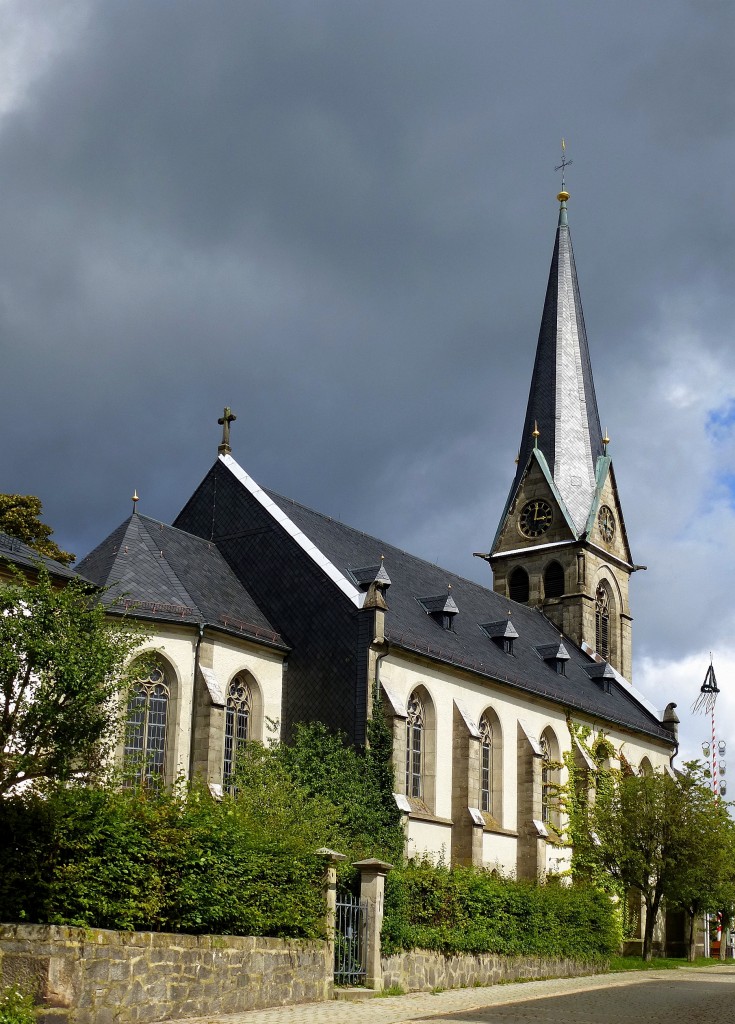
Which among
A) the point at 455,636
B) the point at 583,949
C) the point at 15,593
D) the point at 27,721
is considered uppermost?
the point at 455,636

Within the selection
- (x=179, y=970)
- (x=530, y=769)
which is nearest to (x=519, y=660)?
(x=530, y=769)

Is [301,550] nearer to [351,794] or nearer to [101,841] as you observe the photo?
[351,794]

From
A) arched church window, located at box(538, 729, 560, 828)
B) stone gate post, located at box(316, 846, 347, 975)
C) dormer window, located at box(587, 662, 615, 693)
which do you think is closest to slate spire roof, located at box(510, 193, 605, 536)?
dormer window, located at box(587, 662, 615, 693)

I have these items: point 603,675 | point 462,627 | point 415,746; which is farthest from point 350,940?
point 603,675

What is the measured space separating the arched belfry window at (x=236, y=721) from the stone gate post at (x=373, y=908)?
466 inches

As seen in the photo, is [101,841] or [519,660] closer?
[101,841]

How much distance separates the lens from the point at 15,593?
18.3m

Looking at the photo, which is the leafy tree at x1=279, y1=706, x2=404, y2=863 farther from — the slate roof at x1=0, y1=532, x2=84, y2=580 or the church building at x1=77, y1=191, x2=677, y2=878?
the slate roof at x1=0, y1=532, x2=84, y2=580

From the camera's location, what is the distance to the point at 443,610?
41969 millimetres

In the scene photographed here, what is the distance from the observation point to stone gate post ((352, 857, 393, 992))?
22.0 metres

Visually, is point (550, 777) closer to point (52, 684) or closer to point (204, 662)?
point (204, 662)

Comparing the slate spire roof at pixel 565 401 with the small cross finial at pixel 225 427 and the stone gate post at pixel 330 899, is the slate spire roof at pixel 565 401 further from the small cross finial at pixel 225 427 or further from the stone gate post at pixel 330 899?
the stone gate post at pixel 330 899

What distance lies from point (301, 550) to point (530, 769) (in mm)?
11508

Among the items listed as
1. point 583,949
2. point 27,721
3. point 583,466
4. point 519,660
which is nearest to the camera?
point 27,721
